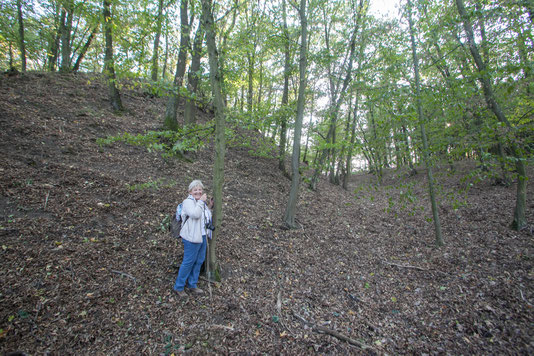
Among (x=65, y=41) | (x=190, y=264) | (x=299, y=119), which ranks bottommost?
(x=190, y=264)

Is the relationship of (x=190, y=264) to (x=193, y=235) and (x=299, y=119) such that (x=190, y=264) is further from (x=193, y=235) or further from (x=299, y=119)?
(x=299, y=119)

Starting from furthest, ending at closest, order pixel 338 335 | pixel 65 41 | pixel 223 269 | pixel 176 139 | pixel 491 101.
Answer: pixel 65 41
pixel 491 101
pixel 223 269
pixel 176 139
pixel 338 335

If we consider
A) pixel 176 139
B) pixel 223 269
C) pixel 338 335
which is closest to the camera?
pixel 338 335

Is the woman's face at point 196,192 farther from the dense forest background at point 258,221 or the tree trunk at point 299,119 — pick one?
the tree trunk at point 299,119

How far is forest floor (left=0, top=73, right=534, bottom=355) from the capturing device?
10.1 ft

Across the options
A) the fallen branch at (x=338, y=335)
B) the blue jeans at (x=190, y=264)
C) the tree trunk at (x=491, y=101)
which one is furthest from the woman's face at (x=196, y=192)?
the tree trunk at (x=491, y=101)

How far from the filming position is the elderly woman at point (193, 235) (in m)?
3.55

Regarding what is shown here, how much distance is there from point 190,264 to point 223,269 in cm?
99

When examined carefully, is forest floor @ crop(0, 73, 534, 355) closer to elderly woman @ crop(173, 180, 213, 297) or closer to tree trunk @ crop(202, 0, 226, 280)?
elderly woman @ crop(173, 180, 213, 297)

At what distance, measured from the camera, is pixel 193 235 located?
11.7ft

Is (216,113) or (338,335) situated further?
(216,113)

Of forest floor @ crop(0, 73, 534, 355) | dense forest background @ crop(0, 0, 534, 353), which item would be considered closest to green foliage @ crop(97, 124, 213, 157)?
dense forest background @ crop(0, 0, 534, 353)

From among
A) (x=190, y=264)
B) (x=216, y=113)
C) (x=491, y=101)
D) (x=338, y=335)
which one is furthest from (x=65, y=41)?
(x=491, y=101)

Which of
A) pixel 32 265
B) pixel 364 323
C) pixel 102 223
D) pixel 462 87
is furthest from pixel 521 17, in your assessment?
pixel 32 265
